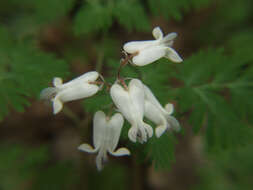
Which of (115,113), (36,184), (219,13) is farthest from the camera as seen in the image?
(219,13)

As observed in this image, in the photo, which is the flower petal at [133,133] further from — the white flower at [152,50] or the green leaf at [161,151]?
the white flower at [152,50]

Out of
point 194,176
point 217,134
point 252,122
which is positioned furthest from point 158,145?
point 194,176

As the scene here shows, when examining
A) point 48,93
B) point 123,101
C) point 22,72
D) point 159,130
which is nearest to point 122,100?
point 123,101

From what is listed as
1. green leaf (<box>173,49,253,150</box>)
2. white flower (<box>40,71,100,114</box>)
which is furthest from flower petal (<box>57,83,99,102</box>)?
green leaf (<box>173,49,253,150</box>)

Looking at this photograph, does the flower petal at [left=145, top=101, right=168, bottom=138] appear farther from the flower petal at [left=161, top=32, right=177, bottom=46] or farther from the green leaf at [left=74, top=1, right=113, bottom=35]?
the green leaf at [left=74, top=1, right=113, bottom=35]

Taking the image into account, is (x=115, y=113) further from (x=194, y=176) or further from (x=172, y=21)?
(x=172, y=21)

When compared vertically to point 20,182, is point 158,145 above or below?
below
